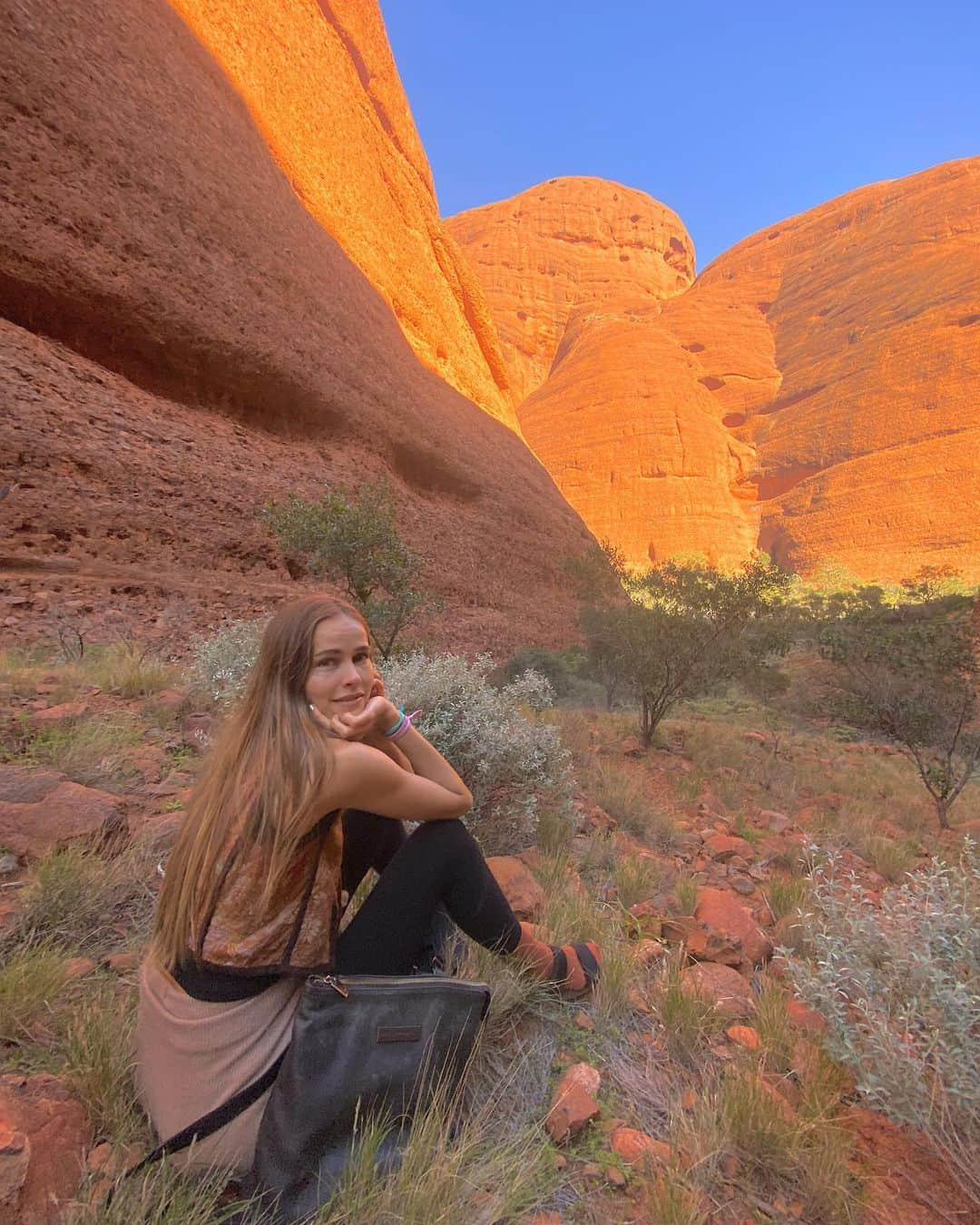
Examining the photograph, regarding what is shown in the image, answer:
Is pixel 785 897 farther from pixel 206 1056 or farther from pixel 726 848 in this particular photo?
pixel 206 1056

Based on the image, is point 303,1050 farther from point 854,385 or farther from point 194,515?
point 854,385

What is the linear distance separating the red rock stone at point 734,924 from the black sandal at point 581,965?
1.99 ft

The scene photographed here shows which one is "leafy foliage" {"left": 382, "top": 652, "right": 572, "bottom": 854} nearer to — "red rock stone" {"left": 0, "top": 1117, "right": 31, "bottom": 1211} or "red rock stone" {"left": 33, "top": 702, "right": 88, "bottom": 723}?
"red rock stone" {"left": 33, "top": 702, "right": 88, "bottom": 723}

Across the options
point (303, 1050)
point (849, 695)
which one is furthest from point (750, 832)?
point (849, 695)

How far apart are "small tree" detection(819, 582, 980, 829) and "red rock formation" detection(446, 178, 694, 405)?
53.8 m

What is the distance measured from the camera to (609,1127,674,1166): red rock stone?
1323mm

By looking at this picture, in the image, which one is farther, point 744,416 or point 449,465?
point 744,416

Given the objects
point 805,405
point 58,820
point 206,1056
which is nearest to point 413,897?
point 206,1056

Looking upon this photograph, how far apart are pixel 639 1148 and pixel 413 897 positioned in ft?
2.46

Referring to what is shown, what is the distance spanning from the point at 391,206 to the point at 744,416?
4038cm

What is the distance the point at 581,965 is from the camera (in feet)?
6.27

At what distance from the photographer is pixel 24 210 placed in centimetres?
954

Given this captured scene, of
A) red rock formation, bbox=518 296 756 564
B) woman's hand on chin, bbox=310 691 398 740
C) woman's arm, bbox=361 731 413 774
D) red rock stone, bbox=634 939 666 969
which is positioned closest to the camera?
woman's hand on chin, bbox=310 691 398 740

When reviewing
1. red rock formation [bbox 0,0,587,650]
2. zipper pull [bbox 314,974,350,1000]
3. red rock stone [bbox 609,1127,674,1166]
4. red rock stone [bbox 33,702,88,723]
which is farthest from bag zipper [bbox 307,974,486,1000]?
red rock formation [bbox 0,0,587,650]
